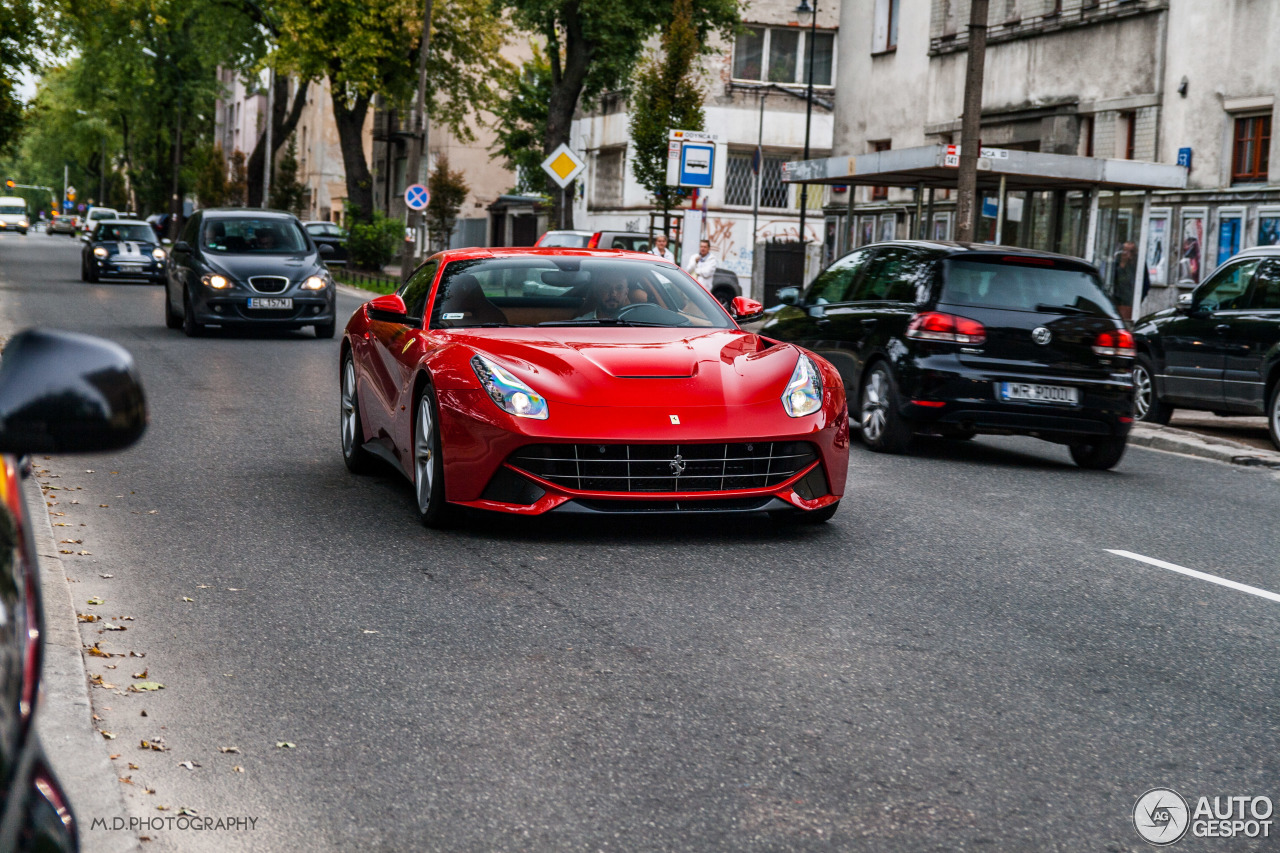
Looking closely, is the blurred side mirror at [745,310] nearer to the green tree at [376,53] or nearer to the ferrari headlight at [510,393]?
the ferrari headlight at [510,393]

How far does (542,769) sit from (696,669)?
45.8 inches

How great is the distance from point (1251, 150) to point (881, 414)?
16037 mm

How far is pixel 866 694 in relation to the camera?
5.16 m

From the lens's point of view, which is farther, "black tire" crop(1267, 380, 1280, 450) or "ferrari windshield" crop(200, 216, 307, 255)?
"ferrari windshield" crop(200, 216, 307, 255)

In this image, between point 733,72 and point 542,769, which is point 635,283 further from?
point 733,72

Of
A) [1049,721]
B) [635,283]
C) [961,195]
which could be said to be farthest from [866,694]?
[961,195]

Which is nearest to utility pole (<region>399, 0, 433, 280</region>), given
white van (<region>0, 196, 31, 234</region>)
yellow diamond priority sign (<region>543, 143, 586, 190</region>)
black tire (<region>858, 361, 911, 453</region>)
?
yellow diamond priority sign (<region>543, 143, 586, 190</region>)

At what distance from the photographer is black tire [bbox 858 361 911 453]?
12031 millimetres

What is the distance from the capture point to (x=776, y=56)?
54.9 meters

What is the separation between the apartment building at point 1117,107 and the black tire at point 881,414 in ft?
43.4

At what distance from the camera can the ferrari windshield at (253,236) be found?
22453mm

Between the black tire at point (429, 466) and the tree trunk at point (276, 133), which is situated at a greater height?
the tree trunk at point (276, 133)

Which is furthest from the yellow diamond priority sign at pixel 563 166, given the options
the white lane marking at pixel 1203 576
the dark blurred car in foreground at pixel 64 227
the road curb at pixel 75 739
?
the dark blurred car in foreground at pixel 64 227

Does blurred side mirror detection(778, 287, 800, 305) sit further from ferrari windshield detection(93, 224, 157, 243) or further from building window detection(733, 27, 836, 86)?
building window detection(733, 27, 836, 86)
